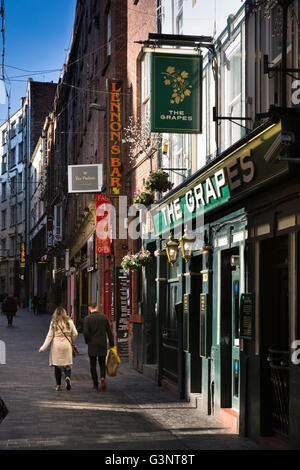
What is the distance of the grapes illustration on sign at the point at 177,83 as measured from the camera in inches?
474

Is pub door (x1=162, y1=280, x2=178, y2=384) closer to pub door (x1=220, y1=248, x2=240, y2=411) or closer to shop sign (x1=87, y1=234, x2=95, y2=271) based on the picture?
pub door (x1=220, y1=248, x2=240, y2=411)

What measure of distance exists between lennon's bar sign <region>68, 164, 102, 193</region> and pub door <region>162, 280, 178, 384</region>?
10.1m

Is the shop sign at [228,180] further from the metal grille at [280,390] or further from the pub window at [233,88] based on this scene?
the metal grille at [280,390]

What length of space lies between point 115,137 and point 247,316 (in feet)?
39.8

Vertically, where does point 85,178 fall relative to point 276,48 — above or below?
above

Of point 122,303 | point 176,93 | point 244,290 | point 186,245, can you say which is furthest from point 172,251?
point 122,303

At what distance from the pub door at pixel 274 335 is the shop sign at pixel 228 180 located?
882mm

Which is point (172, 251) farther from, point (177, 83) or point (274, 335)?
point (274, 335)

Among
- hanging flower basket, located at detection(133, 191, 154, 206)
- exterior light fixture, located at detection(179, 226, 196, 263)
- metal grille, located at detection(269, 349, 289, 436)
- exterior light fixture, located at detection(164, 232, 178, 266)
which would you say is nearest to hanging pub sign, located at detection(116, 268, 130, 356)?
hanging flower basket, located at detection(133, 191, 154, 206)

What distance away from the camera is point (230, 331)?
11641 mm

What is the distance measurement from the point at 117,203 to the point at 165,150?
638 centimetres

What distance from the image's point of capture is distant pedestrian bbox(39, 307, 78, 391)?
14.4 metres

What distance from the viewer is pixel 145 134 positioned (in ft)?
57.4

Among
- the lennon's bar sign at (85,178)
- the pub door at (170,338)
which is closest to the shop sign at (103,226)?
the lennon's bar sign at (85,178)
